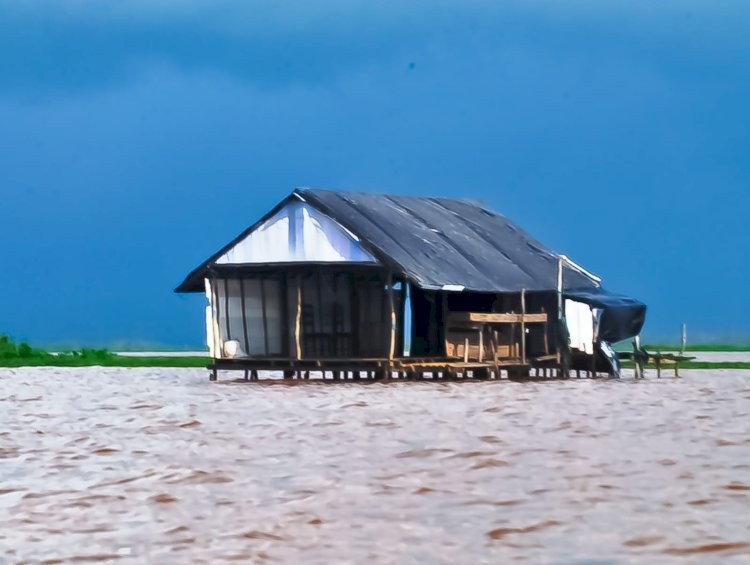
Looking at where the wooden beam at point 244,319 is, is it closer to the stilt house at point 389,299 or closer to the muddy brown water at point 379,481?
the stilt house at point 389,299

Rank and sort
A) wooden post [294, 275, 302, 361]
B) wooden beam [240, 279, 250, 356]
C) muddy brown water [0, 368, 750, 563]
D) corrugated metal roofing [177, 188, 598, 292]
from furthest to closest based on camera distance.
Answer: wooden beam [240, 279, 250, 356]
wooden post [294, 275, 302, 361]
corrugated metal roofing [177, 188, 598, 292]
muddy brown water [0, 368, 750, 563]

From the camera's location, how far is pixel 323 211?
28125mm

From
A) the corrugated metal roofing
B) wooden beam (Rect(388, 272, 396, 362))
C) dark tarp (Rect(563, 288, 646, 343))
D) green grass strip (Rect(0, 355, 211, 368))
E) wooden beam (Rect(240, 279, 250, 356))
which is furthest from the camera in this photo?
green grass strip (Rect(0, 355, 211, 368))

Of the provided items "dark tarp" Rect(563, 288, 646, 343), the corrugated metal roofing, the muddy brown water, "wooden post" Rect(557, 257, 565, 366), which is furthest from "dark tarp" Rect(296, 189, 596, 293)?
the muddy brown water

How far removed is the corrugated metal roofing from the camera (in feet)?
90.7

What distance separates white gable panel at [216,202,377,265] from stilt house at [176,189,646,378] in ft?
0.08

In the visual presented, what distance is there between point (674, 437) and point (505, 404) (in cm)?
647

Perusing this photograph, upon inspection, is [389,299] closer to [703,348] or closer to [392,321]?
[392,321]

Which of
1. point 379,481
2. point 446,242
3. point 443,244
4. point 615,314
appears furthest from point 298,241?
point 379,481

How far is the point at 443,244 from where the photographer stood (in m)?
29.9

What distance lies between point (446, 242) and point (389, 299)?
3245 millimetres

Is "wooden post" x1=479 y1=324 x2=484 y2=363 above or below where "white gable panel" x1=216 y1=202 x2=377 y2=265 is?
below

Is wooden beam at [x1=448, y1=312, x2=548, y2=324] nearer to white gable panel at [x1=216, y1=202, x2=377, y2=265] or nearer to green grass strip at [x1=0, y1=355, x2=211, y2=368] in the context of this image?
white gable panel at [x1=216, y1=202, x2=377, y2=265]

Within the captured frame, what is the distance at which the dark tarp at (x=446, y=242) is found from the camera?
27.6 metres
